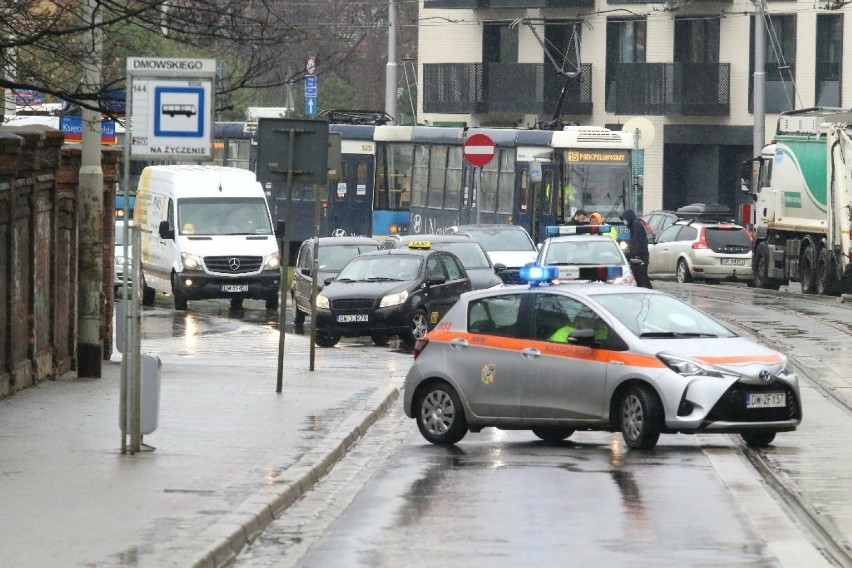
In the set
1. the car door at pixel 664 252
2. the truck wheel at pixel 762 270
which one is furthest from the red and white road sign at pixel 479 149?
the car door at pixel 664 252

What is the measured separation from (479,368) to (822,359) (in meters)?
9.92

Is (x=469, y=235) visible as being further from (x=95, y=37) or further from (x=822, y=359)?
(x=95, y=37)

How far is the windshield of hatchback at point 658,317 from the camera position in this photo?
52.2 feet

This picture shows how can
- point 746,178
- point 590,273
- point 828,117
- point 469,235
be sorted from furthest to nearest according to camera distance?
point 746,178
point 828,117
point 469,235
point 590,273

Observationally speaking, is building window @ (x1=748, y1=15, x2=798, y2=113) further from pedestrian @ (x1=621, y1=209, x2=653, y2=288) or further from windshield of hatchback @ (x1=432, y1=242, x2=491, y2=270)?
pedestrian @ (x1=621, y1=209, x2=653, y2=288)

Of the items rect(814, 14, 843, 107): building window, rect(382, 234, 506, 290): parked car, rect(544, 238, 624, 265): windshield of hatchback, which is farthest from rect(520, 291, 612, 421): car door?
rect(814, 14, 843, 107): building window

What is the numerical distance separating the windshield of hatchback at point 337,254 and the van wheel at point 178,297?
10.6 ft

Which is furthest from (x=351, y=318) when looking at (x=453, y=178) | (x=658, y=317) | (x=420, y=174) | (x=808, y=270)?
(x=420, y=174)

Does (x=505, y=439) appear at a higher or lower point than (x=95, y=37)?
lower

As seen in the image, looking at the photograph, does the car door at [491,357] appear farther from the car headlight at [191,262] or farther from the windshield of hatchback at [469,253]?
the car headlight at [191,262]

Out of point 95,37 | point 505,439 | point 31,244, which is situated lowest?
point 505,439

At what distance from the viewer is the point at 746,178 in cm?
4512

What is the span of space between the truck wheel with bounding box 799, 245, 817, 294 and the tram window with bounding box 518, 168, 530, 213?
20.5ft

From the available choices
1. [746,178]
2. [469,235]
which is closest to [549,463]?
[469,235]
